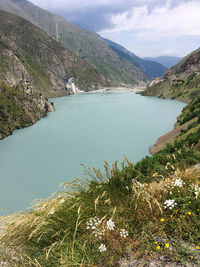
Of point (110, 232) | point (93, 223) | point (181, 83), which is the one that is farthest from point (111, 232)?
point (181, 83)

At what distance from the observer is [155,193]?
4.69 m

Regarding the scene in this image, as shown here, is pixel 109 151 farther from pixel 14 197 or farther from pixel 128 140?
pixel 14 197

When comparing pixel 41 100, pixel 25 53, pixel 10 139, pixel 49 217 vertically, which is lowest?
pixel 10 139

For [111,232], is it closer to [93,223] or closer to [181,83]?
[93,223]

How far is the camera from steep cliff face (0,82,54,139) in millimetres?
49044

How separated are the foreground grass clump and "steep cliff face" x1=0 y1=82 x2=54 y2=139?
4255cm

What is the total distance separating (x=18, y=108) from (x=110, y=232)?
2371 inches

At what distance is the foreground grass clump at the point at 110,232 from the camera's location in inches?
141

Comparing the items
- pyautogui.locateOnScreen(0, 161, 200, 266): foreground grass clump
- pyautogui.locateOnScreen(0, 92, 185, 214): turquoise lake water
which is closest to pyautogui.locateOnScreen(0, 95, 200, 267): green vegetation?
pyautogui.locateOnScreen(0, 161, 200, 266): foreground grass clump

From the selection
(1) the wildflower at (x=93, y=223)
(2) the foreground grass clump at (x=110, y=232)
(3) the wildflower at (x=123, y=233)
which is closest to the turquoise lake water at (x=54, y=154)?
(2) the foreground grass clump at (x=110, y=232)

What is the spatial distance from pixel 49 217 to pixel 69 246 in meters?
0.86

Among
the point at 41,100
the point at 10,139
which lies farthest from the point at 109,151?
the point at 41,100

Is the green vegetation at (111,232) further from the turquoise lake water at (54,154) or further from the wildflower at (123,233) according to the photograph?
the turquoise lake water at (54,154)

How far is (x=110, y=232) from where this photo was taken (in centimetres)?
408
